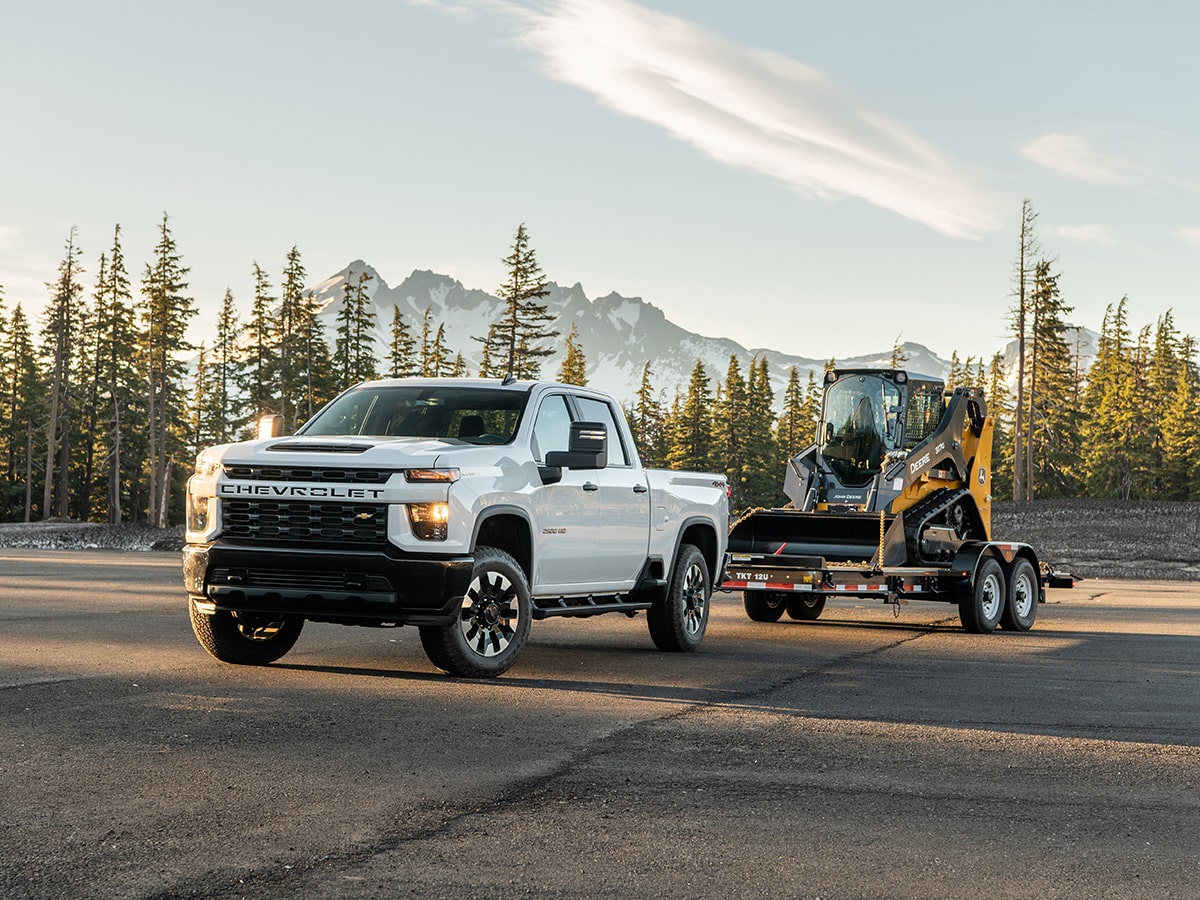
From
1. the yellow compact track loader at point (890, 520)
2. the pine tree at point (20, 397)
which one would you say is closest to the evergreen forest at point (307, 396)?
the pine tree at point (20, 397)

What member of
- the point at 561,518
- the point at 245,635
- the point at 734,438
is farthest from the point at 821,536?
the point at 734,438

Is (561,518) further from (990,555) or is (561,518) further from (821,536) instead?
(990,555)

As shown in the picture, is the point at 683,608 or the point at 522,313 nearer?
the point at 683,608

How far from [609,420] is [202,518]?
161 inches

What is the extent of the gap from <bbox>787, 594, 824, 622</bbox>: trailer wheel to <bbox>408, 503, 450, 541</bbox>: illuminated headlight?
9.60 m

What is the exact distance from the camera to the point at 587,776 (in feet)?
22.7

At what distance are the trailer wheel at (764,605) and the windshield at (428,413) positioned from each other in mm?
7530

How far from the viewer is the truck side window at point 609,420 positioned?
1273 centimetres

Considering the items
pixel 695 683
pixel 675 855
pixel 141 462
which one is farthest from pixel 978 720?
pixel 141 462

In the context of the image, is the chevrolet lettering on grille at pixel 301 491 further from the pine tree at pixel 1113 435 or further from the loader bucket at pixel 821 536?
the pine tree at pixel 1113 435

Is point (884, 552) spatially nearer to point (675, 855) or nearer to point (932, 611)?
point (932, 611)

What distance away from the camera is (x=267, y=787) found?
6.45m

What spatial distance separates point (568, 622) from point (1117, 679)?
23.8 ft

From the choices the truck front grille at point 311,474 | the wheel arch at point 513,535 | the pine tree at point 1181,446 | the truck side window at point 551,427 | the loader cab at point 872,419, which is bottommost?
the wheel arch at point 513,535
